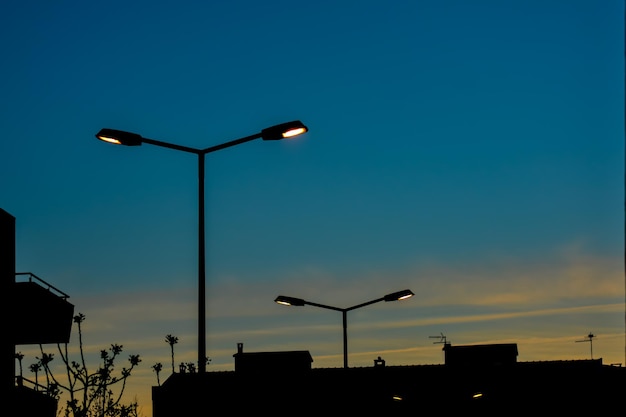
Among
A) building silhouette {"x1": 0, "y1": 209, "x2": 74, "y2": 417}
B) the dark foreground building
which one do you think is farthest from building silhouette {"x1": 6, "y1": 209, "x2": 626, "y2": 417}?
building silhouette {"x1": 0, "y1": 209, "x2": 74, "y2": 417}

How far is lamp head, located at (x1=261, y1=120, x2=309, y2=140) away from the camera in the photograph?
1675cm

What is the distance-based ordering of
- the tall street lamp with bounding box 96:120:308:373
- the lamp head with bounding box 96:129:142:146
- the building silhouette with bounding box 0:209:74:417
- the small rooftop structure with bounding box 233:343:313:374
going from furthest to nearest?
the small rooftop structure with bounding box 233:343:313:374 → the building silhouette with bounding box 0:209:74:417 → the lamp head with bounding box 96:129:142:146 → the tall street lamp with bounding box 96:120:308:373

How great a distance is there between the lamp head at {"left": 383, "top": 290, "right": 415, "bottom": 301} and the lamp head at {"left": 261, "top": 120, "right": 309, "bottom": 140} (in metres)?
18.1

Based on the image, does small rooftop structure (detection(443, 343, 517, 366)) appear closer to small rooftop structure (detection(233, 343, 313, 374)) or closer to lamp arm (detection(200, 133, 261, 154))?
small rooftop structure (detection(233, 343, 313, 374))

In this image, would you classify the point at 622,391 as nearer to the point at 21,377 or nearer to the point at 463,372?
the point at 463,372

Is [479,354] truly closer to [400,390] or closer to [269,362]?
[400,390]

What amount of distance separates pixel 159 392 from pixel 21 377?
31.3 m

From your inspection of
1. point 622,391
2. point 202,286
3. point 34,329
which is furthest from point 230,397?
point 202,286

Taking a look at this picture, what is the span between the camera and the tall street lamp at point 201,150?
55.9 feet

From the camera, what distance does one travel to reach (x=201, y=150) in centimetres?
1833

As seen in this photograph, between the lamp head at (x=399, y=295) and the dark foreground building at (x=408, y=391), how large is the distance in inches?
1060

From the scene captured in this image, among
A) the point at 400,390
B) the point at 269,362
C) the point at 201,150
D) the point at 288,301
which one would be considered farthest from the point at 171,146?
the point at 269,362

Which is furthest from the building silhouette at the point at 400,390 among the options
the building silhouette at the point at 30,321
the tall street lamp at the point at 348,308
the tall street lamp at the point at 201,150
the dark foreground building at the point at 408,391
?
the tall street lamp at the point at 201,150

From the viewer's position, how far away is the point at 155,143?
18.0 meters
